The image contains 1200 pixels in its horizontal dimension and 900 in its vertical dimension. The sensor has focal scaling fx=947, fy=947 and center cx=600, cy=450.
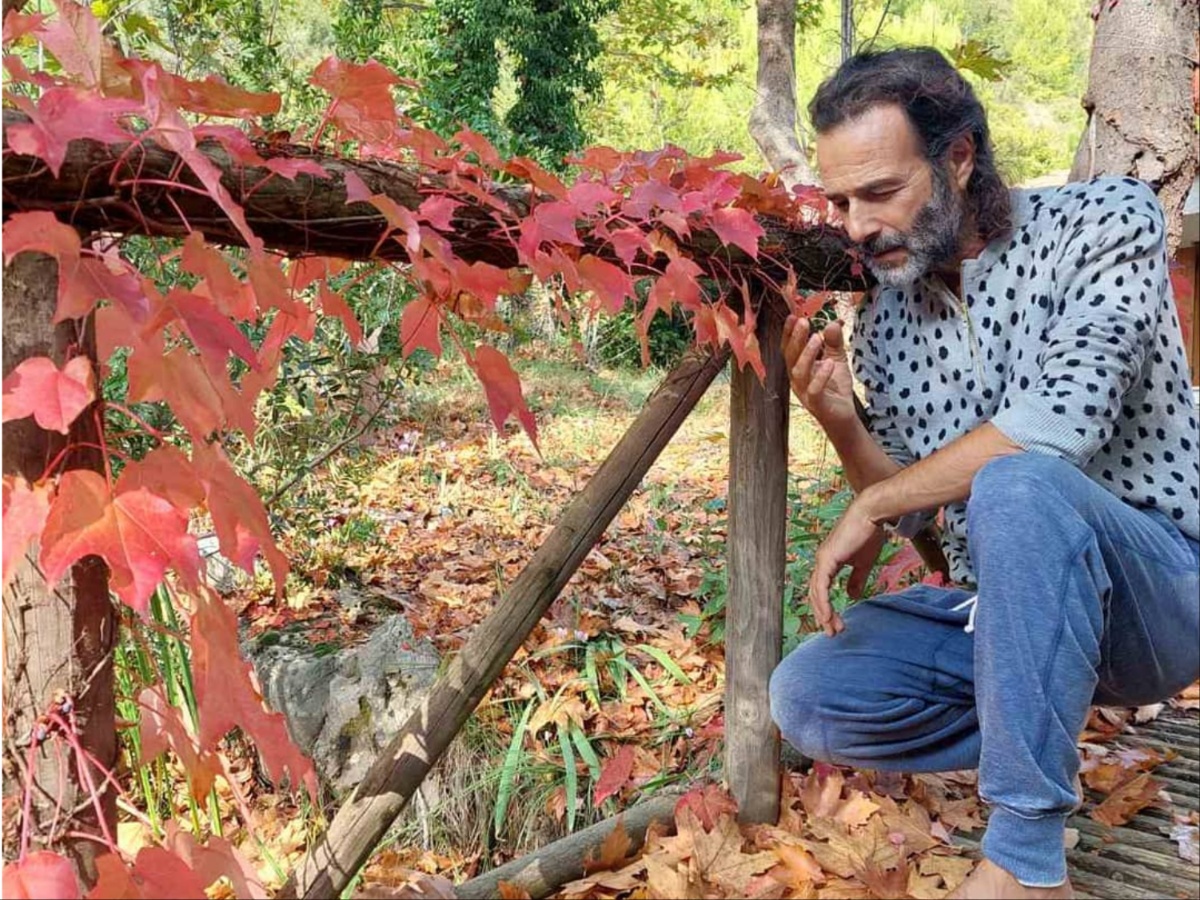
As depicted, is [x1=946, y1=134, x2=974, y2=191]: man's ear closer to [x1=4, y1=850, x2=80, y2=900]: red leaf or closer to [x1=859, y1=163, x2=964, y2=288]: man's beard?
[x1=859, y1=163, x2=964, y2=288]: man's beard

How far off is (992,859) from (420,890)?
856mm

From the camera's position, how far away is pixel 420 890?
1496 millimetres

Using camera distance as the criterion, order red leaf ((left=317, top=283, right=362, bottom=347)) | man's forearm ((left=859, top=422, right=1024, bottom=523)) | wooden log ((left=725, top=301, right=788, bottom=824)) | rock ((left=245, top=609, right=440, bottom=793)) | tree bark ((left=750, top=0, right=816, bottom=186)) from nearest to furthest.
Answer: red leaf ((left=317, top=283, right=362, bottom=347)), man's forearm ((left=859, top=422, right=1024, bottom=523)), wooden log ((left=725, top=301, right=788, bottom=824)), rock ((left=245, top=609, right=440, bottom=793)), tree bark ((left=750, top=0, right=816, bottom=186))

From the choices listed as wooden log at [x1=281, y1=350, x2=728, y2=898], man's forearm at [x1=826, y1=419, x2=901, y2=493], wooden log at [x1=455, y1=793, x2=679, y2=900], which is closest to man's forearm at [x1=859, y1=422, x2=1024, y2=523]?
man's forearm at [x1=826, y1=419, x2=901, y2=493]

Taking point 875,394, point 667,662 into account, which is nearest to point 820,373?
point 875,394

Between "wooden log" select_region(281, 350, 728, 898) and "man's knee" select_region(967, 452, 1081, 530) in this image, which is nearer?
"man's knee" select_region(967, 452, 1081, 530)

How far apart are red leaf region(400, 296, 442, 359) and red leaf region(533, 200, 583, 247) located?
181 mm

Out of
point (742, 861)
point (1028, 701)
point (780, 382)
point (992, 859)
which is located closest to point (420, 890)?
point (742, 861)

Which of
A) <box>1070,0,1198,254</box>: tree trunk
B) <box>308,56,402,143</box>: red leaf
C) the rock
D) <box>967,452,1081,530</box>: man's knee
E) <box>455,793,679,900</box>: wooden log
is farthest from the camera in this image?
the rock

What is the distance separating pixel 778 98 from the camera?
3580 millimetres

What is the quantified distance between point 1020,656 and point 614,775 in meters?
1.03

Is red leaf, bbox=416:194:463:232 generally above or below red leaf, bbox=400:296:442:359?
above

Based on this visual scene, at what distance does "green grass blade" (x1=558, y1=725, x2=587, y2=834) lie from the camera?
2062mm

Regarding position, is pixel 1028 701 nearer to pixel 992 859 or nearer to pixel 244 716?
pixel 992 859
